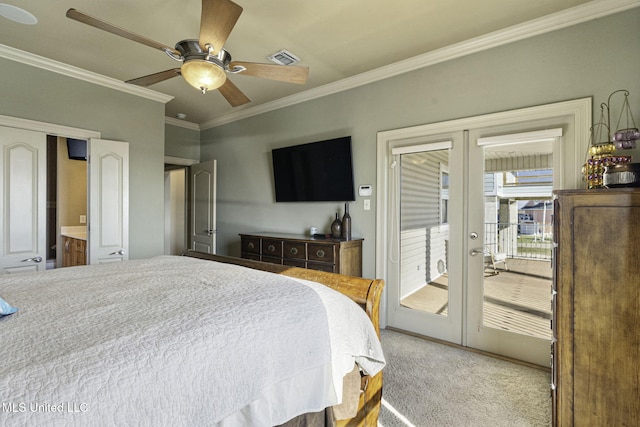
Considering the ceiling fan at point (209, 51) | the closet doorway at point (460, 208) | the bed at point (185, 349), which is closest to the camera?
the bed at point (185, 349)

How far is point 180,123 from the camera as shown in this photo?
16.4ft

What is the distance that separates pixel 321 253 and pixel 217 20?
7.13 feet

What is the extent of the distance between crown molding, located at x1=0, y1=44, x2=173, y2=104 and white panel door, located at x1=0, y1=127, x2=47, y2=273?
0.68m

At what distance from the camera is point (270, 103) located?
418cm

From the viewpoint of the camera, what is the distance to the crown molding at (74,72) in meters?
2.88

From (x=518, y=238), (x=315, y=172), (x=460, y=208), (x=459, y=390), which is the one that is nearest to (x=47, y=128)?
(x=315, y=172)

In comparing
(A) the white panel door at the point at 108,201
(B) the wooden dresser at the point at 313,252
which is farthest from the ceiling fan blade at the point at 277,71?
(A) the white panel door at the point at 108,201

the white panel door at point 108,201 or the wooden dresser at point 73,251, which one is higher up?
the white panel door at point 108,201

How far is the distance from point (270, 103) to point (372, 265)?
8.30 feet

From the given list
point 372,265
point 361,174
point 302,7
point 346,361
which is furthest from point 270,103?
point 346,361

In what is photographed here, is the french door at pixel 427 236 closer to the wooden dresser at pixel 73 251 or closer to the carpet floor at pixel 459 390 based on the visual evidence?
the carpet floor at pixel 459 390

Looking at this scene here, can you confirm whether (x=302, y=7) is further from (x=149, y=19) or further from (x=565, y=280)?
(x=565, y=280)

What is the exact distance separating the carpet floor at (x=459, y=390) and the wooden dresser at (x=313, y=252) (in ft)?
2.93

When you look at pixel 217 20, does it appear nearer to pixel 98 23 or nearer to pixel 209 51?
pixel 209 51
